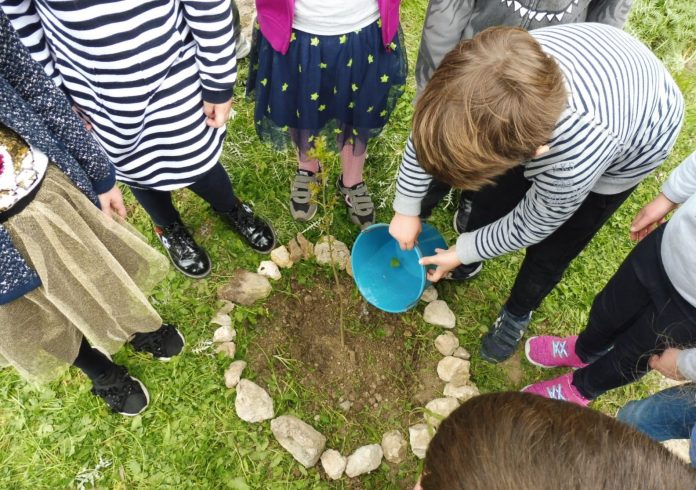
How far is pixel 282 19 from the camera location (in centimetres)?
167

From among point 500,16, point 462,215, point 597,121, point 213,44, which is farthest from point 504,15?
point 462,215

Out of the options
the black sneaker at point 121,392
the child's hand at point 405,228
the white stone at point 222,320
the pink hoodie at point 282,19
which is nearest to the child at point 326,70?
the pink hoodie at point 282,19

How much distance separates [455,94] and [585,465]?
2.72 ft

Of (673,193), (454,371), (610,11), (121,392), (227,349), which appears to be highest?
(610,11)

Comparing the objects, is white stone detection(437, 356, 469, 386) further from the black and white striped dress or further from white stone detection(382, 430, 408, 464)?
the black and white striped dress

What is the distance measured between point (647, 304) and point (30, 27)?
2136mm

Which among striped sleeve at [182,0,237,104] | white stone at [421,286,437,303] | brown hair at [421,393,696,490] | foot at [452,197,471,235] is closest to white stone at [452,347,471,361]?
white stone at [421,286,437,303]

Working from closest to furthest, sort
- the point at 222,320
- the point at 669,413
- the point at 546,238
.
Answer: the point at 669,413
the point at 546,238
the point at 222,320

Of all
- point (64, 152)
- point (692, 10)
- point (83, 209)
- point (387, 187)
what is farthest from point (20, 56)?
point (692, 10)

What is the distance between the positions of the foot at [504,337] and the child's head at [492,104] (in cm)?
120

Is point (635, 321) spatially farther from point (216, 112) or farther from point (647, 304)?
point (216, 112)

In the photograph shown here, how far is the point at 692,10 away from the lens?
11.4 feet

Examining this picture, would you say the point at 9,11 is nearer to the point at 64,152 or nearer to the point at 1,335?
the point at 64,152

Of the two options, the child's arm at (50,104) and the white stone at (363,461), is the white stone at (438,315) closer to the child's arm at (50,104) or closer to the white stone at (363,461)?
the white stone at (363,461)
